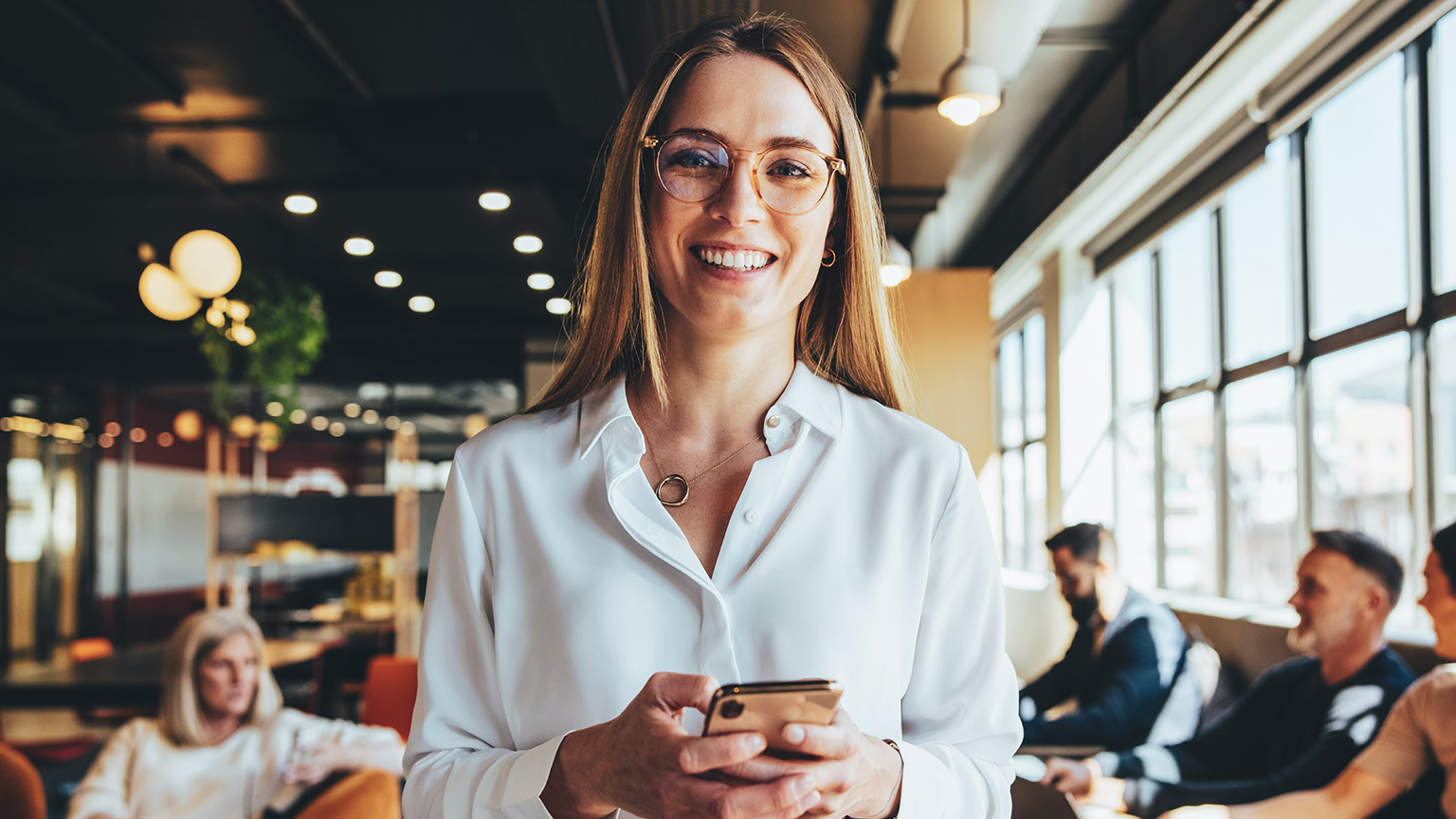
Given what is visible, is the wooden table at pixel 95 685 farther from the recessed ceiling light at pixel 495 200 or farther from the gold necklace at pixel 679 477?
the gold necklace at pixel 679 477

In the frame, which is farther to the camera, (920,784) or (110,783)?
(110,783)

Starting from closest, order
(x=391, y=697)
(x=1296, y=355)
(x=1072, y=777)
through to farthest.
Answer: (x=1072, y=777) < (x=391, y=697) < (x=1296, y=355)

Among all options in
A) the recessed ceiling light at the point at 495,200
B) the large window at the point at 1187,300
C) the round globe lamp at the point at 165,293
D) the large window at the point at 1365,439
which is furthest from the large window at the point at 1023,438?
the round globe lamp at the point at 165,293

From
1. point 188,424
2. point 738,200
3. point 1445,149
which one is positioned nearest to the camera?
point 738,200

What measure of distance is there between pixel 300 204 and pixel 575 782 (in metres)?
6.94

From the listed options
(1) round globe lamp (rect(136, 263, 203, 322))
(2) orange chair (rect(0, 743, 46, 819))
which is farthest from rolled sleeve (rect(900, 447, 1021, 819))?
(1) round globe lamp (rect(136, 263, 203, 322))

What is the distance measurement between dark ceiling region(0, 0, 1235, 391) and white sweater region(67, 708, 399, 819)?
2837 mm

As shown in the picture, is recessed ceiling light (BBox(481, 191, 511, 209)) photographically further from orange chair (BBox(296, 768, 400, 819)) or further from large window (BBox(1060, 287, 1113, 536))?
large window (BBox(1060, 287, 1113, 536))

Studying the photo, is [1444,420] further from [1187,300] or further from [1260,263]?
[1187,300]

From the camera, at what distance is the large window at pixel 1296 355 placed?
420 centimetres

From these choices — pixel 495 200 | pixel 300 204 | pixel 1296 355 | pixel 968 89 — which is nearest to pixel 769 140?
pixel 968 89

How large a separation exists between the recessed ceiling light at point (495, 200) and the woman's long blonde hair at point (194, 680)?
11.5 feet

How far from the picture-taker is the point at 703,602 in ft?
3.22

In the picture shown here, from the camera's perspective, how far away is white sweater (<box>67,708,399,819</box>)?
10.3 ft
